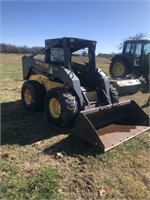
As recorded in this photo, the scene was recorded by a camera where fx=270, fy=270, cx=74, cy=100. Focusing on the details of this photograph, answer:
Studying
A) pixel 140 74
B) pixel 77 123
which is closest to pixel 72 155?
pixel 77 123

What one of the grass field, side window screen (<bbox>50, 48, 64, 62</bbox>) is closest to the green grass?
the grass field

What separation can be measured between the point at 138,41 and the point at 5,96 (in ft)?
23.5

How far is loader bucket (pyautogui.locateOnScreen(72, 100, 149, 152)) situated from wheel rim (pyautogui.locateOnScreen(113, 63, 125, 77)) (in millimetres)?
7445

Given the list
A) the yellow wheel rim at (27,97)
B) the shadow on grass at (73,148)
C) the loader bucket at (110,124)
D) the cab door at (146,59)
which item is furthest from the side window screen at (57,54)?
the cab door at (146,59)

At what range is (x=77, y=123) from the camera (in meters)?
5.12

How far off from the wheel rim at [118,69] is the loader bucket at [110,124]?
7.44 metres

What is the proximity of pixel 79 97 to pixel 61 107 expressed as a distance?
49 cm

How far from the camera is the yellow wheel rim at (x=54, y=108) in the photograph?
6.02 metres

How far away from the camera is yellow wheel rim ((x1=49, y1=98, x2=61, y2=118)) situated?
602 cm

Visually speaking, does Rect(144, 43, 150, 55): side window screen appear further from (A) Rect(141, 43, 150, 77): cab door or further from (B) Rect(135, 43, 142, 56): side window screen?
(B) Rect(135, 43, 142, 56): side window screen

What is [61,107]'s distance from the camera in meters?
5.64

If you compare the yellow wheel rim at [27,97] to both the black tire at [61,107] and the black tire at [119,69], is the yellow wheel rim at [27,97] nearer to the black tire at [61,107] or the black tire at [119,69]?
the black tire at [61,107]

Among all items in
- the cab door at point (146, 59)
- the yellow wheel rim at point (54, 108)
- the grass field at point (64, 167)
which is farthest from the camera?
the cab door at point (146, 59)

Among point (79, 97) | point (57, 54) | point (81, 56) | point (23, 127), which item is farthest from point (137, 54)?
point (23, 127)
